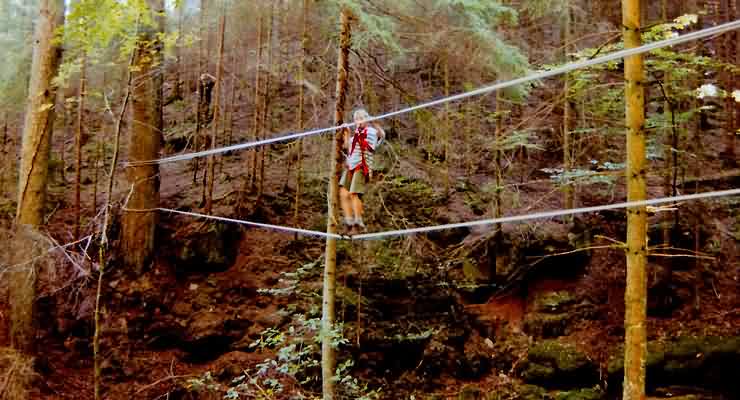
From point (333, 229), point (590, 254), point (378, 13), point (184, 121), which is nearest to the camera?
point (333, 229)

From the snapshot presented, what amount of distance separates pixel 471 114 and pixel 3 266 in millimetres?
9621

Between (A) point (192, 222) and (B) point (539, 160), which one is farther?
(B) point (539, 160)

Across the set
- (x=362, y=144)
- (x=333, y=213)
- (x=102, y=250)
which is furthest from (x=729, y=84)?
(x=102, y=250)

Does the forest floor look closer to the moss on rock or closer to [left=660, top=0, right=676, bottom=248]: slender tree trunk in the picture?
the moss on rock

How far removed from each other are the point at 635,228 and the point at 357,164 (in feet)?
9.13

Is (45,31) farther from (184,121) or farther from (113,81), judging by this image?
(184,121)

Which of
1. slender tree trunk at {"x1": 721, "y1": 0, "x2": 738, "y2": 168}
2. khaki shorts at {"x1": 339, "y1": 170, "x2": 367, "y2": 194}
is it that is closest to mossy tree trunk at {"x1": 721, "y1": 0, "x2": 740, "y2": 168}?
slender tree trunk at {"x1": 721, "y1": 0, "x2": 738, "y2": 168}

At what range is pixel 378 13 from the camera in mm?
6328

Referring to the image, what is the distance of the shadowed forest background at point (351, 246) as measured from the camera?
640 centimetres

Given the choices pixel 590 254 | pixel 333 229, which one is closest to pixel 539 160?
pixel 590 254

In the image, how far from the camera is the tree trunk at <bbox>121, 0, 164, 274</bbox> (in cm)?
846

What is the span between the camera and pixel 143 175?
8.48 metres

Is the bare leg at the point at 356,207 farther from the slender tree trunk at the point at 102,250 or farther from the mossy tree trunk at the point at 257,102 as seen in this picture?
the mossy tree trunk at the point at 257,102

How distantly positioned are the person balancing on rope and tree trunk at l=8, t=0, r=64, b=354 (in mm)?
4101
